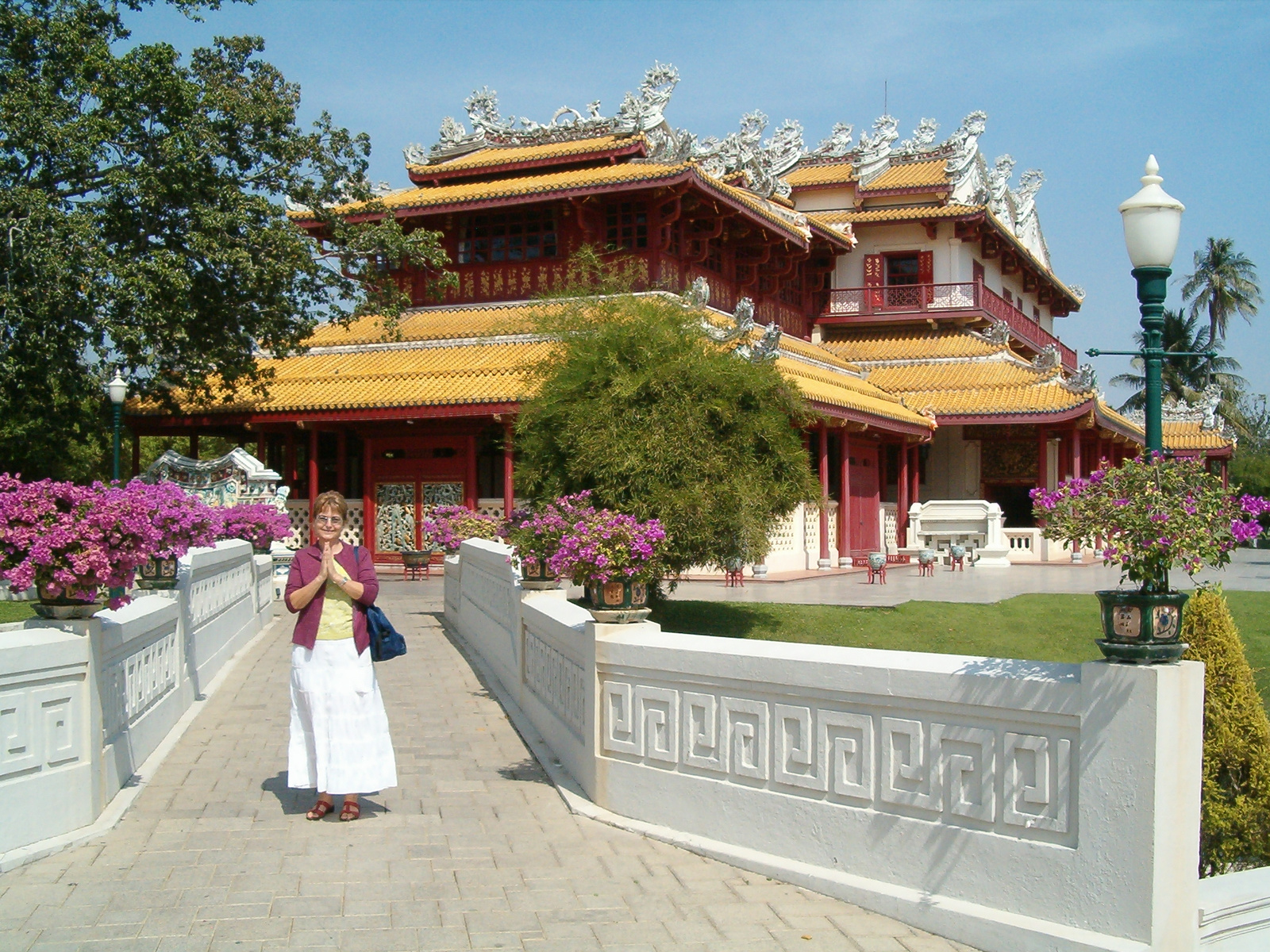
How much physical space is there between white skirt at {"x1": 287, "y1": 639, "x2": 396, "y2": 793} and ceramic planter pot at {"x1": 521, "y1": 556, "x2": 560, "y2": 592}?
10.9ft

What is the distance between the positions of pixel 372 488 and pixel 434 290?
14.4 feet

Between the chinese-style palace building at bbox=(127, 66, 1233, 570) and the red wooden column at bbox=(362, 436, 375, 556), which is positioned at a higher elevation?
the chinese-style palace building at bbox=(127, 66, 1233, 570)

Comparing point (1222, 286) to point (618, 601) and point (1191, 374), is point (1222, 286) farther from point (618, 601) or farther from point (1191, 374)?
A: point (618, 601)

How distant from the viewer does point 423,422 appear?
24938mm

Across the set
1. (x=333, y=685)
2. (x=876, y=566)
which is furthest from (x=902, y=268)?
(x=333, y=685)

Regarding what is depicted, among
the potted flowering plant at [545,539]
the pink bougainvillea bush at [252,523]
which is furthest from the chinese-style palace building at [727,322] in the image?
the potted flowering plant at [545,539]

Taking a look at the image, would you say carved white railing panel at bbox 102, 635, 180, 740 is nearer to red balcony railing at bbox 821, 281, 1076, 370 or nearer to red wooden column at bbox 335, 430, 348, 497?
red wooden column at bbox 335, 430, 348, 497

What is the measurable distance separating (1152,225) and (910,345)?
2740cm

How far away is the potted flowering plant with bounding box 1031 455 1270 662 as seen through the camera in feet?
13.6

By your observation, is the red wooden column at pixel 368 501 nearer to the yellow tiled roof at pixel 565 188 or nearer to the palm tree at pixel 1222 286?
the yellow tiled roof at pixel 565 188

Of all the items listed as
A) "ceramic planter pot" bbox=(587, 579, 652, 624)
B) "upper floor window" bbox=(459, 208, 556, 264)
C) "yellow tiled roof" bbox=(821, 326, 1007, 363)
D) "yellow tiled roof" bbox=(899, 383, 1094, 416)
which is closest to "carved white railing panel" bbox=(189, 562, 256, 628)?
"ceramic planter pot" bbox=(587, 579, 652, 624)

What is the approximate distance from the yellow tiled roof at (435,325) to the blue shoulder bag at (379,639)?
714 inches

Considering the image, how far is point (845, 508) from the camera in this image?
25.9 meters

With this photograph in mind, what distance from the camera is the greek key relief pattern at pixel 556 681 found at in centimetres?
699
